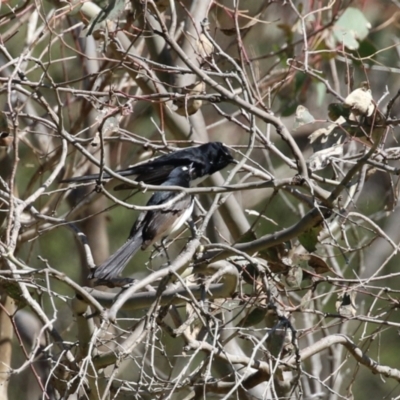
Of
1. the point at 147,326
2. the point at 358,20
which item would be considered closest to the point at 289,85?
the point at 358,20

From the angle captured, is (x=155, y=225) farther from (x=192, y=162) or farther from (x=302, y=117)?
(x=302, y=117)

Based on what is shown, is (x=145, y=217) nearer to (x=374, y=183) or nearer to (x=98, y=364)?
(x=98, y=364)

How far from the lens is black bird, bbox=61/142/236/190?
11.3 feet

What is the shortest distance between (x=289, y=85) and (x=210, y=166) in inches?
55.5

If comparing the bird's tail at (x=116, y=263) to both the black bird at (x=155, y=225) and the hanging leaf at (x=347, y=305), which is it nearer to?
the black bird at (x=155, y=225)

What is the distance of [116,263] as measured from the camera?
298cm

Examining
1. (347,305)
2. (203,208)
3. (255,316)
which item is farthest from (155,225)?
(347,305)

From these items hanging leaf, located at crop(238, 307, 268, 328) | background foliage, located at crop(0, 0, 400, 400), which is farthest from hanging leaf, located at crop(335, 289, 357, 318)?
hanging leaf, located at crop(238, 307, 268, 328)

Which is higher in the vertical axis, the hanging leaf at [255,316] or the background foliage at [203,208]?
the background foliage at [203,208]

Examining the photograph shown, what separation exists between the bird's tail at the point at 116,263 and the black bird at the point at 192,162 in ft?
0.96

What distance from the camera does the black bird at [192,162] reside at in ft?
11.3

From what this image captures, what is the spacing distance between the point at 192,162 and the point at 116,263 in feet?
2.58

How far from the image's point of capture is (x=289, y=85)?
4844 millimetres

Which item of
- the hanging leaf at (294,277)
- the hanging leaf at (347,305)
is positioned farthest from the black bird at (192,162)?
the hanging leaf at (347,305)
